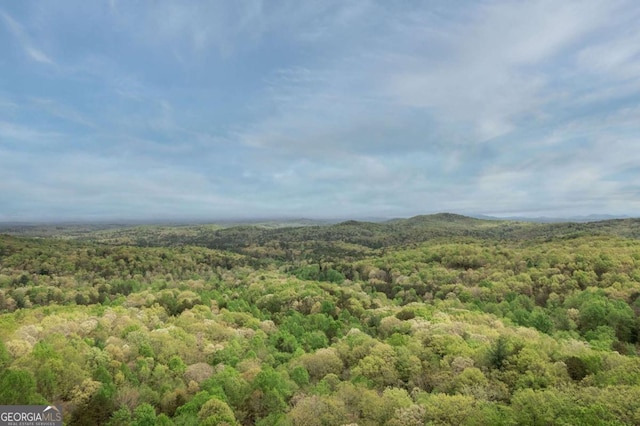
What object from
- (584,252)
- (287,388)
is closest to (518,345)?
(287,388)

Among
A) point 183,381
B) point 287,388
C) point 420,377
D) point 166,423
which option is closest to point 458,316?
point 420,377

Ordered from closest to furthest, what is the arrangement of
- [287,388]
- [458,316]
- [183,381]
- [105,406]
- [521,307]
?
[105,406] < [287,388] < [183,381] < [458,316] < [521,307]

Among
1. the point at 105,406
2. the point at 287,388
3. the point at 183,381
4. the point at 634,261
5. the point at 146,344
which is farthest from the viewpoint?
the point at 634,261

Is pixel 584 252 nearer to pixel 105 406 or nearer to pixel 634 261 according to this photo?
pixel 634 261

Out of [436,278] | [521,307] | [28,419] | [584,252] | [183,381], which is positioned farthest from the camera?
[436,278]

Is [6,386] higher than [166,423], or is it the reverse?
[6,386]

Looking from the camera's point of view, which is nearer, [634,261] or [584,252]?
[634,261]

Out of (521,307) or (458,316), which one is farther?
(521,307)

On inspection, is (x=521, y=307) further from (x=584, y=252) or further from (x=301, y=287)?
(x=301, y=287)

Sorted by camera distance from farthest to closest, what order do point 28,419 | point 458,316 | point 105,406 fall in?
point 458,316 < point 105,406 < point 28,419
